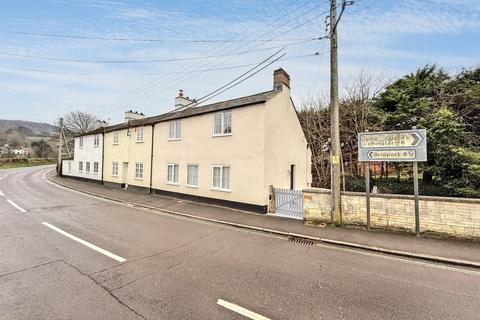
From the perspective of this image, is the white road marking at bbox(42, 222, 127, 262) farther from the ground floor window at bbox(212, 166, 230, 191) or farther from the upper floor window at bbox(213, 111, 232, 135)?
the upper floor window at bbox(213, 111, 232, 135)

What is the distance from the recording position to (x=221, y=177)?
1394 centimetres

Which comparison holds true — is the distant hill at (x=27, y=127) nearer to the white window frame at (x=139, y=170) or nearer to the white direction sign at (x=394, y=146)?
the white window frame at (x=139, y=170)

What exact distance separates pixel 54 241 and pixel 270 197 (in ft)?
29.1

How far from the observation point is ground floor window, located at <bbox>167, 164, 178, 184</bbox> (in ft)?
54.6

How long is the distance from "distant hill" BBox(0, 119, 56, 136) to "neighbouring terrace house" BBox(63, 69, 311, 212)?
375ft

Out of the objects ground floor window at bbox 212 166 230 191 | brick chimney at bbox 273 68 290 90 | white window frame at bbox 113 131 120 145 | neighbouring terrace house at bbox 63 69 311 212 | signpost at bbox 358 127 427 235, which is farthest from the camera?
white window frame at bbox 113 131 120 145

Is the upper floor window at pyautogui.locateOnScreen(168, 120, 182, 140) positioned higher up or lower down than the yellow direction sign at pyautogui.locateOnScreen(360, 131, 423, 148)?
higher up

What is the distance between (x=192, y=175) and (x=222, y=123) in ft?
13.3

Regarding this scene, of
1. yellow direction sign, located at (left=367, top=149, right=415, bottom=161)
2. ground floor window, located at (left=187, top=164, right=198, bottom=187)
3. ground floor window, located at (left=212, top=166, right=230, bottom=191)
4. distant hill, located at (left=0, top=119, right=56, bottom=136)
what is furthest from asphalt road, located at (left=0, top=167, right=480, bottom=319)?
distant hill, located at (left=0, top=119, right=56, bottom=136)

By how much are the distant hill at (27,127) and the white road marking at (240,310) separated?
424 ft

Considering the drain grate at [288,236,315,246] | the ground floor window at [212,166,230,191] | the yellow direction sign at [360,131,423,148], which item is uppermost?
the yellow direction sign at [360,131,423,148]

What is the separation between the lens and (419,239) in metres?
8.05

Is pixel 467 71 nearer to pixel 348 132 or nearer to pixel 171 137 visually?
pixel 348 132

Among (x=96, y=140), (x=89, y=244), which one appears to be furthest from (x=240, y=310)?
(x=96, y=140)
